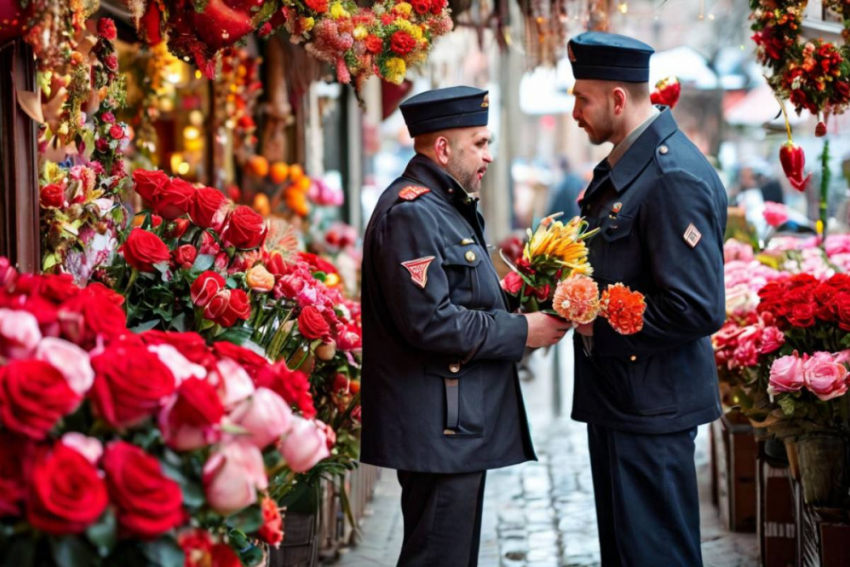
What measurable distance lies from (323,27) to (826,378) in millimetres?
2052

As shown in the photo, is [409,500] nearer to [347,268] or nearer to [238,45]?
[238,45]

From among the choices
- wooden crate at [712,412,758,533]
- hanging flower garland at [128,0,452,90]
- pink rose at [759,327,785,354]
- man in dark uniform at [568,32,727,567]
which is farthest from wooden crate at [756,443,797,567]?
hanging flower garland at [128,0,452,90]

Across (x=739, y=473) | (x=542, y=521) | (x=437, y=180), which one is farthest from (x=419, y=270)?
(x=542, y=521)

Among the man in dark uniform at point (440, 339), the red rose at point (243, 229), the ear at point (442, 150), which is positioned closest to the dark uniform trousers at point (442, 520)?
the man in dark uniform at point (440, 339)

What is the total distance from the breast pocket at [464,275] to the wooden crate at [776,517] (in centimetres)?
199

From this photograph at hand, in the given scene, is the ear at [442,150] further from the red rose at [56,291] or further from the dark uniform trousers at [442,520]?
the red rose at [56,291]

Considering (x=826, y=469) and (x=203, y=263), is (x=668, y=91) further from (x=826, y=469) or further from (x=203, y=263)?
(x=203, y=263)

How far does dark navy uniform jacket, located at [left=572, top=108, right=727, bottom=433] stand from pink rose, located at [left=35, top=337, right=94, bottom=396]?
6.49 ft

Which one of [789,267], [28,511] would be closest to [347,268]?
[789,267]

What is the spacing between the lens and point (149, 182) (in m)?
3.52

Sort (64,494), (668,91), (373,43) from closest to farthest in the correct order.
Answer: (64,494)
(373,43)
(668,91)

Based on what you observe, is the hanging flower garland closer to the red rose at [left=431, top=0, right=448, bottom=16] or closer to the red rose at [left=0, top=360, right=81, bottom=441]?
the red rose at [left=431, top=0, right=448, bottom=16]

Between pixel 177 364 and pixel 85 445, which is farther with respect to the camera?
pixel 177 364

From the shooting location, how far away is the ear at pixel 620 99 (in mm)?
3770
